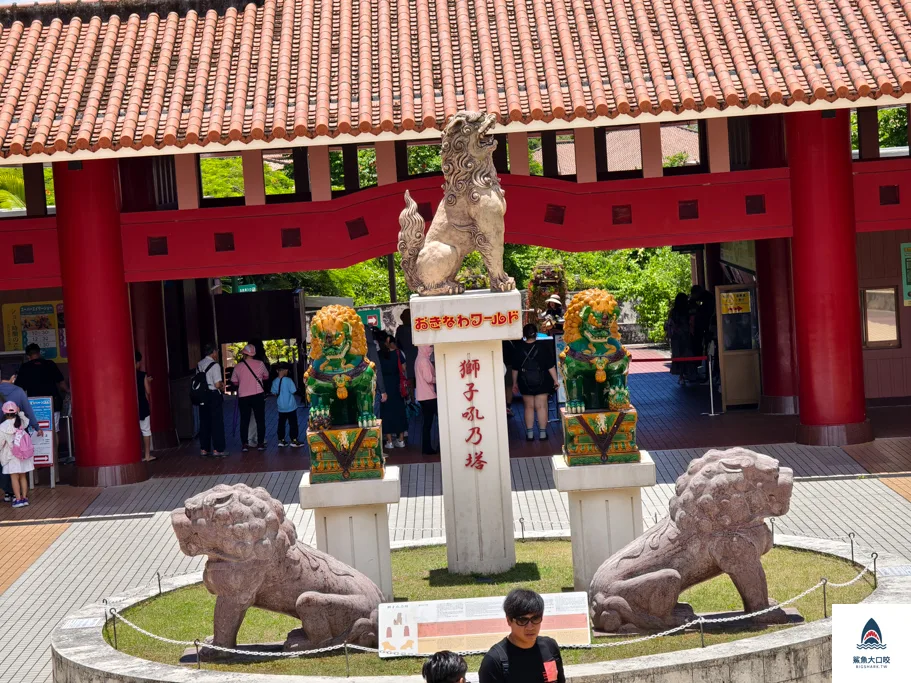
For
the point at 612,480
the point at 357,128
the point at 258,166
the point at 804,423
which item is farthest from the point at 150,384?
the point at 612,480

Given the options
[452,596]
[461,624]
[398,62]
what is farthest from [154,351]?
[461,624]

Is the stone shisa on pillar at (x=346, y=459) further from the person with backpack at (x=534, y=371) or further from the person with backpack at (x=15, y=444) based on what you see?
the person with backpack at (x=534, y=371)

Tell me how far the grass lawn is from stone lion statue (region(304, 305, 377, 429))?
148cm

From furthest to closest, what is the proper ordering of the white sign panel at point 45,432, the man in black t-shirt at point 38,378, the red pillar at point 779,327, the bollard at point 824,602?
the red pillar at point 779,327 < the man in black t-shirt at point 38,378 < the white sign panel at point 45,432 < the bollard at point 824,602

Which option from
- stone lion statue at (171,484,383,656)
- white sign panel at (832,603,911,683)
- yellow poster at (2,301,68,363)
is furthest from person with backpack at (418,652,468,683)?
yellow poster at (2,301,68,363)

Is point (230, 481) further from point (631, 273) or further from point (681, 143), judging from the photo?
point (681, 143)

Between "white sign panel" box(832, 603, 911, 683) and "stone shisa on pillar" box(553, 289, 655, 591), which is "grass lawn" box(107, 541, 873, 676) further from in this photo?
"white sign panel" box(832, 603, 911, 683)

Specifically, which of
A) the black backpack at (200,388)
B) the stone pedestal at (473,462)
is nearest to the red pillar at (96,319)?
the black backpack at (200,388)

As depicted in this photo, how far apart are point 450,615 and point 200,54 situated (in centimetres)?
1035

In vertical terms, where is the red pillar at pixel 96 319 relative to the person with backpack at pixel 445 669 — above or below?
above

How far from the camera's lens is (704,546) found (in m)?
9.60

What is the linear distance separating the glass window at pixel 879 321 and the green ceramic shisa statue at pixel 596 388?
9477mm

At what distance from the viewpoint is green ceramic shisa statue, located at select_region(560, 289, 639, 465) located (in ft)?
36.4
